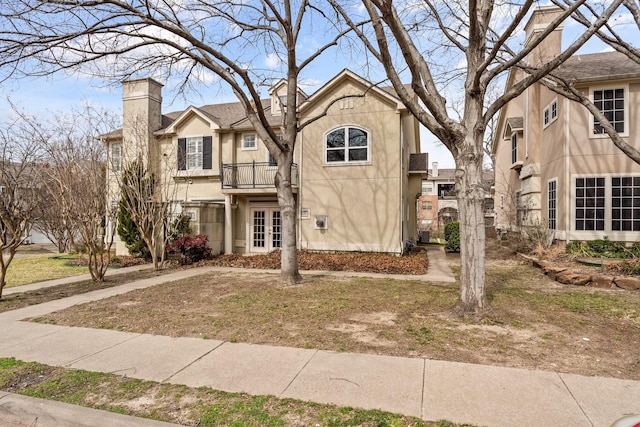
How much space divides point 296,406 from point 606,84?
609 inches

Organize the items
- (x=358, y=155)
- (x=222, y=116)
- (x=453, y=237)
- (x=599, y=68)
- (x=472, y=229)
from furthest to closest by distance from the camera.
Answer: (x=222, y=116), (x=453, y=237), (x=358, y=155), (x=599, y=68), (x=472, y=229)

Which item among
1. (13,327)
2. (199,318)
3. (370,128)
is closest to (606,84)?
(370,128)

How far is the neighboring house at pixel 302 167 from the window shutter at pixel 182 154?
47 mm

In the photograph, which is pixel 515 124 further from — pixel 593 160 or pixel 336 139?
pixel 336 139

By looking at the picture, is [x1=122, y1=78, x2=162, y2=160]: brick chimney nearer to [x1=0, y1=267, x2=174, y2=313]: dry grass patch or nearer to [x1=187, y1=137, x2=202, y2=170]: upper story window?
[x1=187, y1=137, x2=202, y2=170]: upper story window

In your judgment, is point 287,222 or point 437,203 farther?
point 437,203

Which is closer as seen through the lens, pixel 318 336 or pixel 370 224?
pixel 318 336

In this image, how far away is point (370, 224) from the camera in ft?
46.9

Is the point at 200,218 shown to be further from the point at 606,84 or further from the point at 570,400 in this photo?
the point at 606,84

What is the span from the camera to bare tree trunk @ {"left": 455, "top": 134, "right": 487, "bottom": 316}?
6020 millimetres

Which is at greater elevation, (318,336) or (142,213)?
(142,213)

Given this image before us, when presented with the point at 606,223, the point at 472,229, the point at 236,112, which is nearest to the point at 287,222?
the point at 472,229

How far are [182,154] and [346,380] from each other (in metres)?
14.9

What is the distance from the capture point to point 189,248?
13633mm
